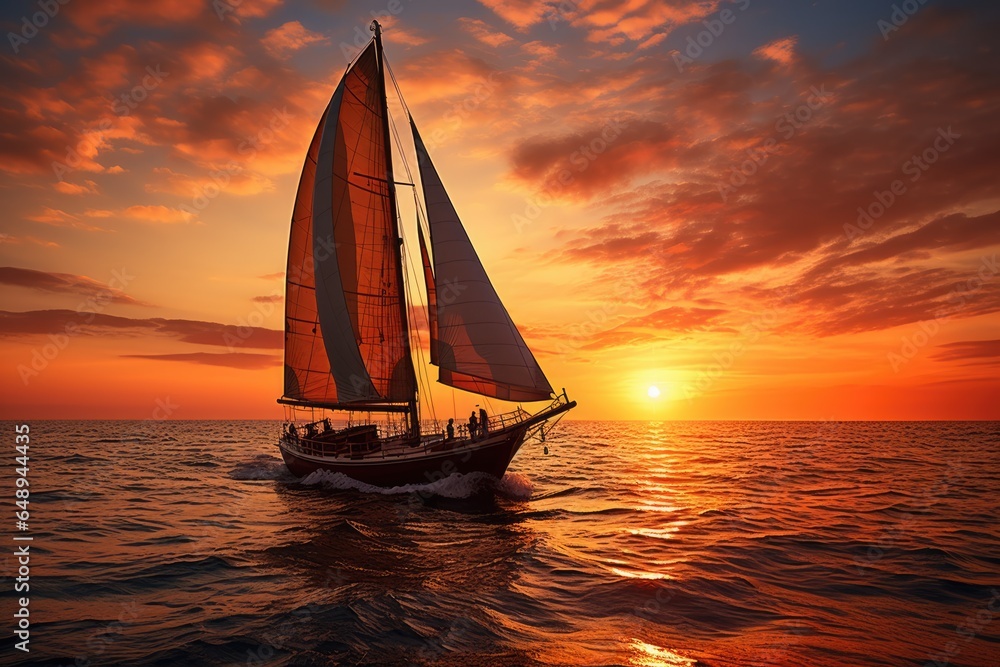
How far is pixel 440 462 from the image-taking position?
88.0 ft

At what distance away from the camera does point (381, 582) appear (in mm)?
13898

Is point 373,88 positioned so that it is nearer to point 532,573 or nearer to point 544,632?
point 532,573

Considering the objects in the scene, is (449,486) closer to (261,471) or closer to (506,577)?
(506,577)

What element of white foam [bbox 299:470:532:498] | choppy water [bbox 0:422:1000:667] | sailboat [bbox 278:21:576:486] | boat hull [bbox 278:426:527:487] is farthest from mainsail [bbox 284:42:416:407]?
choppy water [bbox 0:422:1000:667]

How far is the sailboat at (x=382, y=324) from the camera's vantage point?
2536cm

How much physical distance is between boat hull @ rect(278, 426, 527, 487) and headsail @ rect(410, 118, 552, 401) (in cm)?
306

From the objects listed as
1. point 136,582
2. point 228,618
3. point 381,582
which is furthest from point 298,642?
point 136,582

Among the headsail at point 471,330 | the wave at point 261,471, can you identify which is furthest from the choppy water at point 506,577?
the wave at point 261,471

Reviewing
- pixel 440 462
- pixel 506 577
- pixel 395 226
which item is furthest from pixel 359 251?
pixel 506 577

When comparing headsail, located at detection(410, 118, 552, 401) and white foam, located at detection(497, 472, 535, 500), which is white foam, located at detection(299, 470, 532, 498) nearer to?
white foam, located at detection(497, 472, 535, 500)

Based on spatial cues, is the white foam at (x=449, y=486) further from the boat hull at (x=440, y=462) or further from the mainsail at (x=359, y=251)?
the mainsail at (x=359, y=251)

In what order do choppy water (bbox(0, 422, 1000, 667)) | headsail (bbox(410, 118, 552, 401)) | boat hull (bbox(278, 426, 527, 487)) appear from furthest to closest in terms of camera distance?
boat hull (bbox(278, 426, 527, 487)) → headsail (bbox(410, 118, 552, 401)) → choppy water (bbox(0, 422, 1000, 667))

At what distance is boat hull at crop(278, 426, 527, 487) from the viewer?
26656 millimetres

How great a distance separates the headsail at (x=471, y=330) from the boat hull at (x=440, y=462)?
306 centimetres
